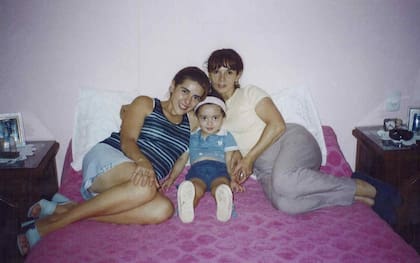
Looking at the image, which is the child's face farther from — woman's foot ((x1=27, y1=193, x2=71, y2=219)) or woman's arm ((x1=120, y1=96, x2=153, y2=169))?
woman's foot ((x1=27, y1=193, x2=71, y2=219))

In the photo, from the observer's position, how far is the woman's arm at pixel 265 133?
1939 millimetres

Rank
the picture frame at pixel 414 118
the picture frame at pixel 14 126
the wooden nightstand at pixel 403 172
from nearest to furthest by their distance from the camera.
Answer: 1. the wooden nightstand at pixel 403 172
2. the picture frame at pixel 14 126
3. the picture frame at pixel 414 118

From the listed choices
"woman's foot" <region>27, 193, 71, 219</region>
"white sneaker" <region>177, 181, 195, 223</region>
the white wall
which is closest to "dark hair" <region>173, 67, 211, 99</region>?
the white wall

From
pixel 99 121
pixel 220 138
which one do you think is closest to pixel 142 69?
pixel 99 121

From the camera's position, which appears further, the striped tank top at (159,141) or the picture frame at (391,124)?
the picture frame at (391,124)

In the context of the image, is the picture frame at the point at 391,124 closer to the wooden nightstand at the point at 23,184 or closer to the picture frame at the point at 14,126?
the wooden nightstand at the point at 23,184

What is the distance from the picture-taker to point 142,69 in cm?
234

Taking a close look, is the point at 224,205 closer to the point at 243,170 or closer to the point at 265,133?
the point at 243,170

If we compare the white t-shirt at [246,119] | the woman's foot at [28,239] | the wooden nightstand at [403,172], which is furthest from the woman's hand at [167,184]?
the wooden nightstand at [403,172]

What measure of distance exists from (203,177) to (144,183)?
0.45 metres

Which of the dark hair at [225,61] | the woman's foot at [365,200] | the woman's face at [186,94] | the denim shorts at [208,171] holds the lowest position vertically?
the woman's foot at [365,200]

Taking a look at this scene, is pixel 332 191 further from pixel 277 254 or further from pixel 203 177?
pixel 203 177

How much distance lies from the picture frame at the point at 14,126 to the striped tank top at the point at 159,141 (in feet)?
2.36

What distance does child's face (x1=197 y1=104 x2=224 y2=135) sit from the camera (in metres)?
2.07
